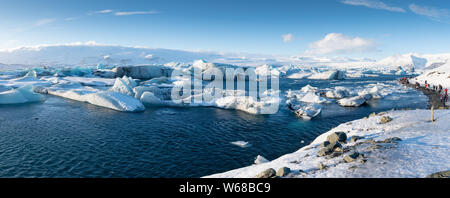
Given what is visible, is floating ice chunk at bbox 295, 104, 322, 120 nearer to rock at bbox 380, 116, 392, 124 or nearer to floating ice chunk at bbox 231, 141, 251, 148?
rock at bbox 380, 116, 392, 124

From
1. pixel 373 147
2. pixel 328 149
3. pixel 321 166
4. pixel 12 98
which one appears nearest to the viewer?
pixel 321 166

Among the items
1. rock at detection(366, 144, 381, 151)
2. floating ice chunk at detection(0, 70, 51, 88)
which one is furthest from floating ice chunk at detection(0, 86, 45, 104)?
rock at detection(366, 144, 381, 151)

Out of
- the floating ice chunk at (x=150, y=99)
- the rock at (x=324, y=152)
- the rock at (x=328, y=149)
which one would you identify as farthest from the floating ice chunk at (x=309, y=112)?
the floating ice chunk at (x=150, y=99)

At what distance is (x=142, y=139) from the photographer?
17.1m

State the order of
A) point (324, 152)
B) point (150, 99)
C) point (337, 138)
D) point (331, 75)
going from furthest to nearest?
point (331, 75) → point (150, 99) → point (337, 138) → point (324, 152)

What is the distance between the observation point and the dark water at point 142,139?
12.5 m

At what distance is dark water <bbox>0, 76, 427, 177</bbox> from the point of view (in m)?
12.5

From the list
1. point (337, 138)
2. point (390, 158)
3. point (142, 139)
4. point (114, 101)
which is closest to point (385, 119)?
point (337, 138)

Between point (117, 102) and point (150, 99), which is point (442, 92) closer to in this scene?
point (150, 99)

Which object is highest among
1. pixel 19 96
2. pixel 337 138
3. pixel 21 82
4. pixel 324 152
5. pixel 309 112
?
pixel 21 82

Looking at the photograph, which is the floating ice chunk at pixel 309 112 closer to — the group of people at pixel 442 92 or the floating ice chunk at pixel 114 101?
the group of people at pixel 442 92

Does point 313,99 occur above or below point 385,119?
below

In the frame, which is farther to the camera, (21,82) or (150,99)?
(21,82)

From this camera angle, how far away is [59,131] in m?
18.6
